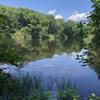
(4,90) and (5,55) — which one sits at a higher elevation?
(5,55)

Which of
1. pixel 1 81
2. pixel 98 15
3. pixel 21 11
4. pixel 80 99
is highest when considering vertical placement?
pixel 21 11

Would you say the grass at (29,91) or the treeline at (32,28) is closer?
the grass at (29,91)

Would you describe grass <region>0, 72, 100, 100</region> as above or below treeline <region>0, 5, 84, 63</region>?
below

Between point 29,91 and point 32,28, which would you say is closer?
point 29,91

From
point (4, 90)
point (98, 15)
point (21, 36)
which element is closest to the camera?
point (4, 90)

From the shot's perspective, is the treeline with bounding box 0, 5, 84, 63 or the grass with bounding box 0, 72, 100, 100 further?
the treeline with bounding box 0, 5, 84, 63

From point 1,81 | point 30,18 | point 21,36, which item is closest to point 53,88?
point 1,81

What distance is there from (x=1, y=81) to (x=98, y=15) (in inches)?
1368

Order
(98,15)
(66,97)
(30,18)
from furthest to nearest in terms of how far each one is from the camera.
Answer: (30,18) → (98,15) → (66,97)

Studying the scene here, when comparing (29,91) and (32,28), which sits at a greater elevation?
(32,28)

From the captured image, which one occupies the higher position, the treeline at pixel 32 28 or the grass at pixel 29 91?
the treeline at pixel 32 28

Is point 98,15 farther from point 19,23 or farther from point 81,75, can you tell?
point 19,23

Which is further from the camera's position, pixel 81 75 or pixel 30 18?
pixel 30 18

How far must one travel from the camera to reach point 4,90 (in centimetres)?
1520
